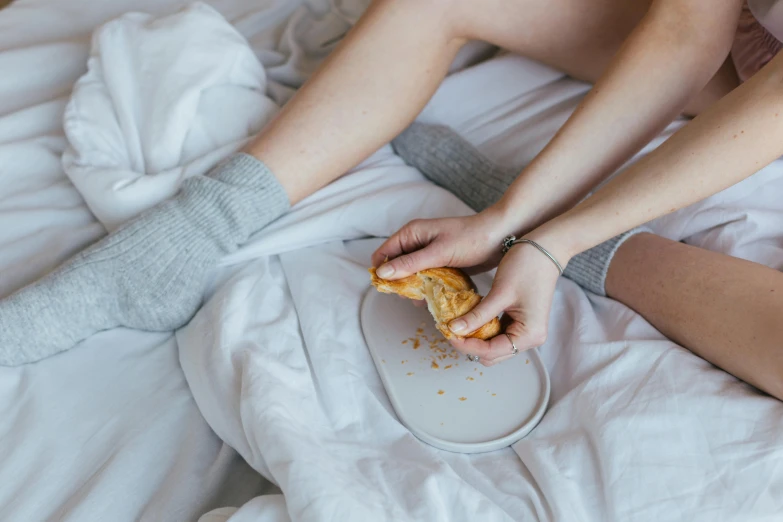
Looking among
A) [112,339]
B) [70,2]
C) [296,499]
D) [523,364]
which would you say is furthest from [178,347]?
[70,2]

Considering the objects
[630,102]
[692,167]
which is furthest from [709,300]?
[630,102]

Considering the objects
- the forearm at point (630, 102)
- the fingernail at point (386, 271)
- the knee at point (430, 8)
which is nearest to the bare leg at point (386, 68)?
the knee at point (430, 8)

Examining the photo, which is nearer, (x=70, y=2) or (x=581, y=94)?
(x=581, y=94)

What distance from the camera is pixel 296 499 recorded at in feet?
2.12

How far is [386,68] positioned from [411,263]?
1.08ft

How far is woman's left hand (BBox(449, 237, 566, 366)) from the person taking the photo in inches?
30.1

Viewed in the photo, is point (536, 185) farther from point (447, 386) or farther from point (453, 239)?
point (447, 386)

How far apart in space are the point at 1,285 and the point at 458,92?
750 millimetres

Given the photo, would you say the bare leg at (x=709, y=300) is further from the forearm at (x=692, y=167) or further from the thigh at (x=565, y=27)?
the thigh at (x=565, y=27)

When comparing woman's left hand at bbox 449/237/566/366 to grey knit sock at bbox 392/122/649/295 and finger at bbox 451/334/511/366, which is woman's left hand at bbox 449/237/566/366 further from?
grey knit sock at bbox 392/122/649/295

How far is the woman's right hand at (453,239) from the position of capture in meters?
0.84

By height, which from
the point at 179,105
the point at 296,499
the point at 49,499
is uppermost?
the point at 179,105

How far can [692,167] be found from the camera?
0.79m

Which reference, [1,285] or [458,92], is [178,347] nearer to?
[1,285]
